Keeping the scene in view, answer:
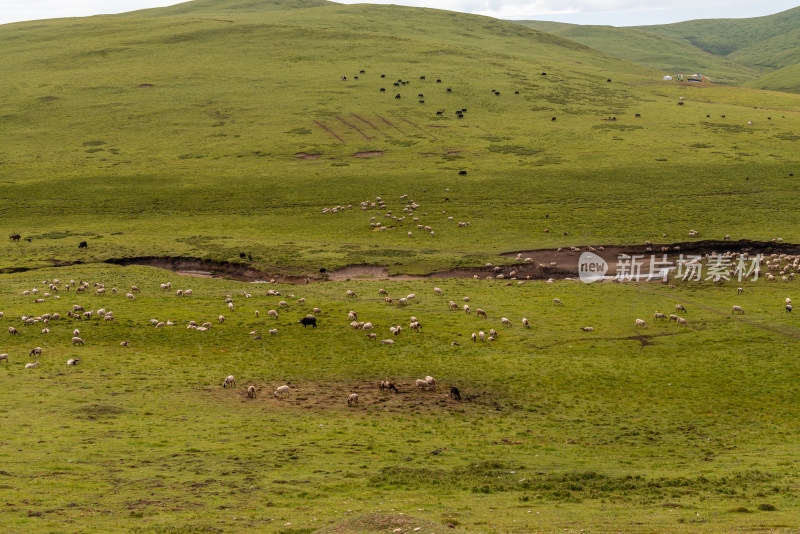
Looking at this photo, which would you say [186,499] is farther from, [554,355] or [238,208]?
[238,208]

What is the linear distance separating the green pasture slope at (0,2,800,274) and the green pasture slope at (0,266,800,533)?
618 inches

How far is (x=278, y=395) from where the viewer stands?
106 feet

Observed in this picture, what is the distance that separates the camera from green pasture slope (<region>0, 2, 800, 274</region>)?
2630 inches

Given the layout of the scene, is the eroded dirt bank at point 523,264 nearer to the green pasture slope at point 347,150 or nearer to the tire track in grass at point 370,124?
the green pasture slope at point 347,150

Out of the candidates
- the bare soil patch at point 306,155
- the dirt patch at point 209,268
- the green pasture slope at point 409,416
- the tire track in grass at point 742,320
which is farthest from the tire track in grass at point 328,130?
the tire track in grass at point 742,320

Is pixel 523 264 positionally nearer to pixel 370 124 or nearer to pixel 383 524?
pixel 383 524

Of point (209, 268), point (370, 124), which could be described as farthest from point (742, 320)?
point (370, 124)

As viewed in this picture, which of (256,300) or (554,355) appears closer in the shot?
(554,355)

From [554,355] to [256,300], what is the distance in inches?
779

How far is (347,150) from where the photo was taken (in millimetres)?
93000

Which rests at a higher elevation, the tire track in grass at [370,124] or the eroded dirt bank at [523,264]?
the tire track in grass at [370,124]

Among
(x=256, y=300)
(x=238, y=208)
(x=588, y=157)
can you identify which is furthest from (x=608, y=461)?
(x=588, y=157)

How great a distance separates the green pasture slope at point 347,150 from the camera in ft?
219

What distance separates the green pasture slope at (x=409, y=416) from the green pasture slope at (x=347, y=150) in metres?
15.7
